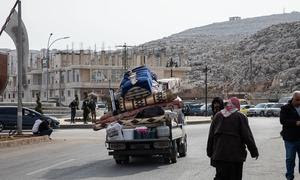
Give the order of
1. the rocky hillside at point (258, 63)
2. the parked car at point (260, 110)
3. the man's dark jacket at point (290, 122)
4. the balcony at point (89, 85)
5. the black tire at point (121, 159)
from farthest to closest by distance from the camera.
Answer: the rocky hillside at point (258, 63), the balcony at point (89, 85), the parked car at point (260, 110), the black tire at point (121, 159), the man's dark jacket at point (290, 122)

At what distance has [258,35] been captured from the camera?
18600cm

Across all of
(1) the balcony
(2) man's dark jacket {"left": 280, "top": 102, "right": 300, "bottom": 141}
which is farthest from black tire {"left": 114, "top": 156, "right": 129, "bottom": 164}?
(1) the balcony

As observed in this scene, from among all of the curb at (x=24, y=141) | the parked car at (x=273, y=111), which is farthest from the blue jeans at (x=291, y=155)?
the parked car at (x=273, y=111)

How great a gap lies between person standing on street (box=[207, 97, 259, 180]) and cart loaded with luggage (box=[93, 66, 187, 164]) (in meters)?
7.63

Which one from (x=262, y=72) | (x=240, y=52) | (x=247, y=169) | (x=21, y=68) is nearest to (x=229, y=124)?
(x=247, y=169)

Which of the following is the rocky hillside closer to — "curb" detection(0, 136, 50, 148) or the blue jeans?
"curb" detection(0, 136, 50, 148)

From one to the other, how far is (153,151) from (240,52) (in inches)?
6438

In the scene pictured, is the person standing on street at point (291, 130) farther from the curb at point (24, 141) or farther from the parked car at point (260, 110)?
the parked car at point (260, 110)

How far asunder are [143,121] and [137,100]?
1.29m

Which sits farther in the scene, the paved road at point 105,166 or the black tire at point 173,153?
the black tire at point 173,153

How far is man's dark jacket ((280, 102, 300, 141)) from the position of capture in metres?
12.5

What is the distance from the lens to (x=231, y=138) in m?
9.27

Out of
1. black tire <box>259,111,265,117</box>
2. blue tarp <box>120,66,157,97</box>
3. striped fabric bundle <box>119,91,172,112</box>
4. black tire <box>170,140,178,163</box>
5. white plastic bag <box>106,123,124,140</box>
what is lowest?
black tire <box>259,111,265,117</box>

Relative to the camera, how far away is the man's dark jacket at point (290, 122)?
1252cm
